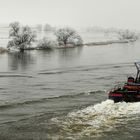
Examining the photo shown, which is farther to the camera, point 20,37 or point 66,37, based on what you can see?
point 66,37

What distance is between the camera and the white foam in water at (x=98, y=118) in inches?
1086

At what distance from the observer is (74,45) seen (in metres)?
133

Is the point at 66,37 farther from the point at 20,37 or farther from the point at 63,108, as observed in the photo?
the point at 63,108

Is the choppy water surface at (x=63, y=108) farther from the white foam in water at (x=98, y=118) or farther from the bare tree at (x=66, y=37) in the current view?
the bare tree at (x=66, y=37)

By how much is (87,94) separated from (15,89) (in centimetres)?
1080

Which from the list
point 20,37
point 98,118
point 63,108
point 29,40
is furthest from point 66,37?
point 98,118

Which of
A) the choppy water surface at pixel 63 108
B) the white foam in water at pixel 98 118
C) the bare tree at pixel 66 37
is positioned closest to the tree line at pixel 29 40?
the bare tree at pixel 66 37

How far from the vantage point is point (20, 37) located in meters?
118

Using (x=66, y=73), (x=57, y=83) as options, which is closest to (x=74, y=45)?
(x=66, y=73)

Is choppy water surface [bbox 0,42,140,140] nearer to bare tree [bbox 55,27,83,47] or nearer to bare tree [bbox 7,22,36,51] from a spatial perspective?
bare tree [bbox 7,22,36,51]

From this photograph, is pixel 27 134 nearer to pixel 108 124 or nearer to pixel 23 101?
pixel 108 124

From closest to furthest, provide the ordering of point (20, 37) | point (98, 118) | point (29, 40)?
point (98, 118) < point (20, 37) < point (29, 40)

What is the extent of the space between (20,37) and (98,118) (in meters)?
91.3

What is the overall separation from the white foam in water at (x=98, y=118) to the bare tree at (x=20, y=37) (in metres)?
83.8
